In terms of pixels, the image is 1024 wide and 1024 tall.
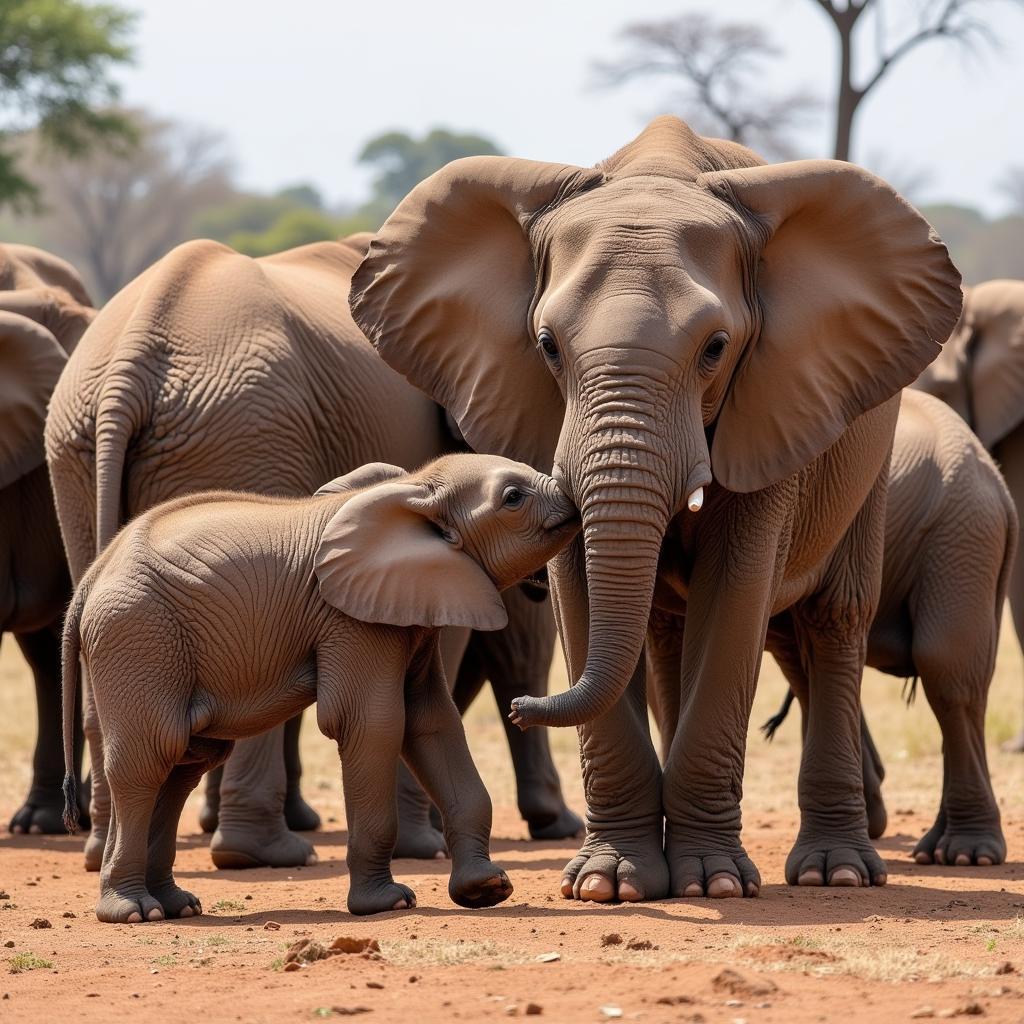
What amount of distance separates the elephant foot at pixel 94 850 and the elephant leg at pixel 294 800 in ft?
6.51

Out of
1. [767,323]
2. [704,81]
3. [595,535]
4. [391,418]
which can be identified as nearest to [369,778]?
[595,535]

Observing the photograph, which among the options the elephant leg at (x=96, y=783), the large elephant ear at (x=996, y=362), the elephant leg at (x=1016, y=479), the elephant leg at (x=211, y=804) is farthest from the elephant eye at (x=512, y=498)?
the elephant leg at (x=1016, y=479)

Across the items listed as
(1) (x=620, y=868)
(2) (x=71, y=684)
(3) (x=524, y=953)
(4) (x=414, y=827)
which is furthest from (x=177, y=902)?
(4) (x=414, y=827)

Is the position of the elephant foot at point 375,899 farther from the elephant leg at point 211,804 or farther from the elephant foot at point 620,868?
the elephant leg at point 211,804

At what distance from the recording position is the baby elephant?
6.54 metres

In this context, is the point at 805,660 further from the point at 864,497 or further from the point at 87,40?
the point at 87,40

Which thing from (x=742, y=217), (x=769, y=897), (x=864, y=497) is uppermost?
(x=742, y=217)

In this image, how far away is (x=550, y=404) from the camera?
696cm

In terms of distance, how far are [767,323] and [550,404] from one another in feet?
Result: 2.50

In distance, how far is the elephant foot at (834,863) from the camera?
761cm

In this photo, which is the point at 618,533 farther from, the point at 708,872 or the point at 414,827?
the point at 414,827

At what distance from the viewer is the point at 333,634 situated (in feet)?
21.6

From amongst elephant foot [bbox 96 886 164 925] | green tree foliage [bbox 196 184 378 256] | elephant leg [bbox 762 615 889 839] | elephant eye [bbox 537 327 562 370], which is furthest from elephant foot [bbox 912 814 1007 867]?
green tree foliage [bbox 196 184 378 256]

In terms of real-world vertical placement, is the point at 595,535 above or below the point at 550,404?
below
